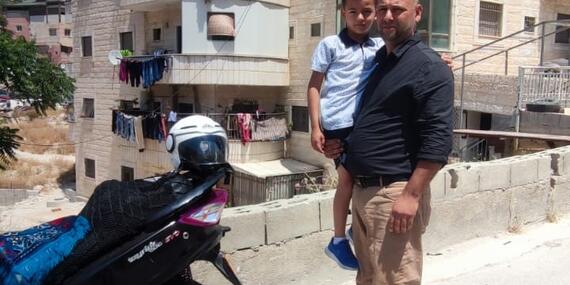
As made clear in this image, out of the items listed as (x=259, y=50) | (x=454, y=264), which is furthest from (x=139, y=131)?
(x=454, y=264)

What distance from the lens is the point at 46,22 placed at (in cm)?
5897

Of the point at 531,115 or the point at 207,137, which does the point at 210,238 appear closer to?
the point at 207,137

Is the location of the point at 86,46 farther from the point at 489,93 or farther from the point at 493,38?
the point at 489,93

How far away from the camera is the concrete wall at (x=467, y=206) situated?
365 cm

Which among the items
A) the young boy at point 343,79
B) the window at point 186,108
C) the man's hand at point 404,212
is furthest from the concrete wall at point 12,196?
the man's hand at point 404,212

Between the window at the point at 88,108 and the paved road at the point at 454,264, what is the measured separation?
23051mm

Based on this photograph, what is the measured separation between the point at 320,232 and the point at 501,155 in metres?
7.95

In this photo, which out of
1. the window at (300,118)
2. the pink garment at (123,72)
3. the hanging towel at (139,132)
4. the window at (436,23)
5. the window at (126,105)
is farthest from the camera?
the window at (126,105)

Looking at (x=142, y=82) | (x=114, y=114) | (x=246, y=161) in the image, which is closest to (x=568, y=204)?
(x=246, y=161)

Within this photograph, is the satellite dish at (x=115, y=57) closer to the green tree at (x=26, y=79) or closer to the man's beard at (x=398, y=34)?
the green tree at (x=26, y=79)

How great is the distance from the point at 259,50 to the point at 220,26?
1.66 m

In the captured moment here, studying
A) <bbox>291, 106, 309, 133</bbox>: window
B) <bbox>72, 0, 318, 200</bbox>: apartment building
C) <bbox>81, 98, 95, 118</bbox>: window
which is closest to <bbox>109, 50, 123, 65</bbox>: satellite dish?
<bbox>72, 0, 318, 200</bbox>: apartment building

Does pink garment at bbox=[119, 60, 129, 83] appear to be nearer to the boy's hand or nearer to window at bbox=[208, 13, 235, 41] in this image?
window at bbox=[208, 13, 235, 41]

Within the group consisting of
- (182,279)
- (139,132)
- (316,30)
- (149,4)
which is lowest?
(139,132)
